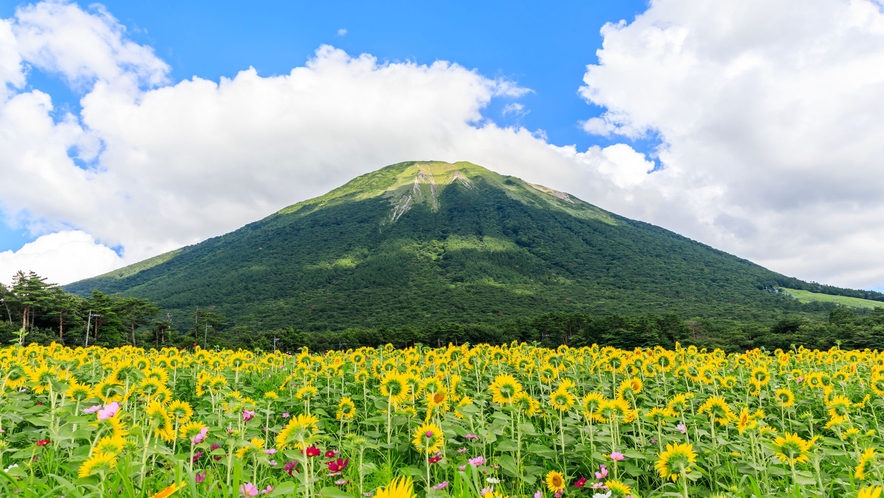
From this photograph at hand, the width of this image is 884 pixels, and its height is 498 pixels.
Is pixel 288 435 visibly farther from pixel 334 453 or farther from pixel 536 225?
pixel 536 225

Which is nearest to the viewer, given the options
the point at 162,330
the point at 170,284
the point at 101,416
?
the point at 101,416

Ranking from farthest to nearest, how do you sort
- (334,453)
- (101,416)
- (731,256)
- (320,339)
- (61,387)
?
(731,256) → (320,339) → (334,453) → (61,387) → (101,416)

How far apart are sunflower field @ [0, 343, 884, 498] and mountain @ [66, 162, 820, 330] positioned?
279 feet

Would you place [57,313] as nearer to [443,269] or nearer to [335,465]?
[335,465]

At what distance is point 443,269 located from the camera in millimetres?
136750

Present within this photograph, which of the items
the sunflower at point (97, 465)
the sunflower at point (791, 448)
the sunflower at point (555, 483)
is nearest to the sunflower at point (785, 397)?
the sunflower at point (791, 448)

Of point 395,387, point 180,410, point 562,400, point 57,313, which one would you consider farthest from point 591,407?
point 57,313

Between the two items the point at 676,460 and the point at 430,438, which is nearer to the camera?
the point at 676,460

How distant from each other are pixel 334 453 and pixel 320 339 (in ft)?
222

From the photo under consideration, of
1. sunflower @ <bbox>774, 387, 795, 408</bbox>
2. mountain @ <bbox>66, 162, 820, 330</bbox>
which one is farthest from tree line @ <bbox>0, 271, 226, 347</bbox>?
mountain @ <bbox>66, 162, 820, 330</bbox>

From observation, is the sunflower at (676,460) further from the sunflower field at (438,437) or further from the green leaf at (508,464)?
the green leaf at (508,464)

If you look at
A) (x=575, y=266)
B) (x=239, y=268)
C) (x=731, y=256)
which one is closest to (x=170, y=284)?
(x=239, y=268)

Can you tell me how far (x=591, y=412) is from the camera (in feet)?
12.1

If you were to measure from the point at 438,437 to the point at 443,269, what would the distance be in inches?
5266
